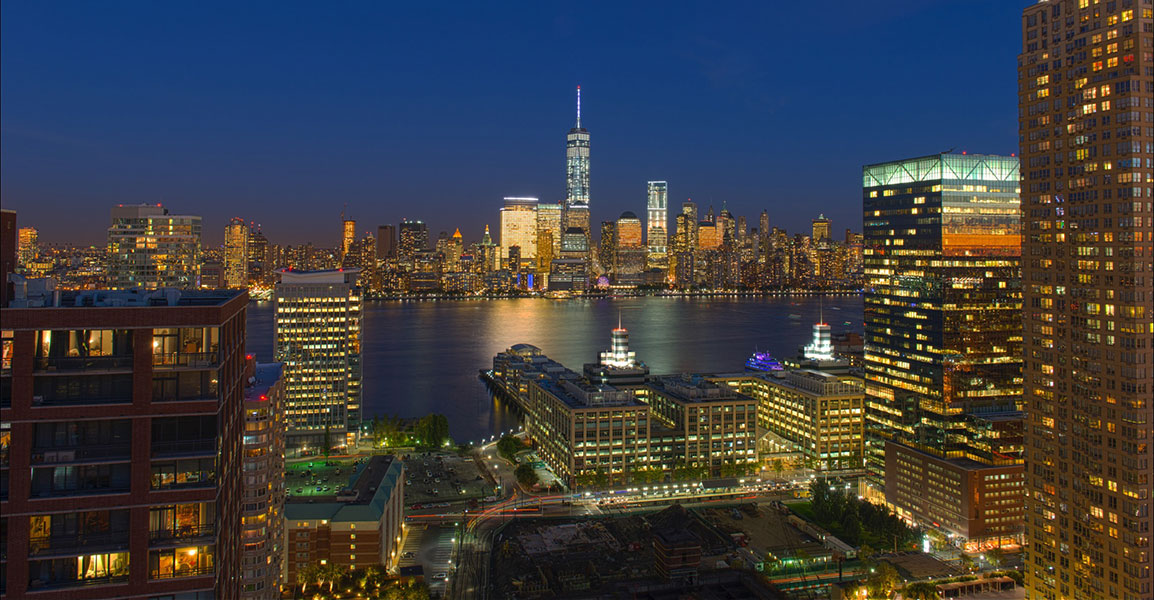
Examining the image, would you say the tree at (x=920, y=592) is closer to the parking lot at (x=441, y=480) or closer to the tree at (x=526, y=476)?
the tree at (x=526, y=476)

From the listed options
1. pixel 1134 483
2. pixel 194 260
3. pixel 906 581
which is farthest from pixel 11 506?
pixel 194 260

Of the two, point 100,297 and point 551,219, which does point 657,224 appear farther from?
point 100,297

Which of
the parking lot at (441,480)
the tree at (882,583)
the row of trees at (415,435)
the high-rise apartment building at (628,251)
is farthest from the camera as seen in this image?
the high-rise apartment building at (628,251)

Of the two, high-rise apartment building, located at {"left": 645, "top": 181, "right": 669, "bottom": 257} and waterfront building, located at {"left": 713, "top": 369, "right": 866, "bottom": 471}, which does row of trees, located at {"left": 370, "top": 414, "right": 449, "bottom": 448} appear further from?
high-rise apartment building, located at {"left": 645, "top": 181, "right": 669, "bottom": 257}

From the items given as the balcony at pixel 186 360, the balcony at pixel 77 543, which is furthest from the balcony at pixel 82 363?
the balcony at pixel 77 543

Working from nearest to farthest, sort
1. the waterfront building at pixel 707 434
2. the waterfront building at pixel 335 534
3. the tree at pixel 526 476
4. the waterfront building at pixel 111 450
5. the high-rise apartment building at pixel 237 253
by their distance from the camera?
the waterfront building at pixel 111 450 < the waterfront building at pixel 335 534 < the tree at pixel 526 476 < the waterfront building at pixel 707 434 < the high-rise apartment building at pixel 237 253

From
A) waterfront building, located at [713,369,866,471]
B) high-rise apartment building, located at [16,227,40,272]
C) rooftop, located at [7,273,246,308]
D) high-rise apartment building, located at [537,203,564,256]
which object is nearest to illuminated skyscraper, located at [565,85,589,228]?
high-rise apartment building, located at [537,203,564,256]

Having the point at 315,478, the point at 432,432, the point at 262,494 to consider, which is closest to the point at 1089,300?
the point at 262,494

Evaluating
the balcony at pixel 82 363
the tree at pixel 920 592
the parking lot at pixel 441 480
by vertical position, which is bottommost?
the tree at pixel 920 592
